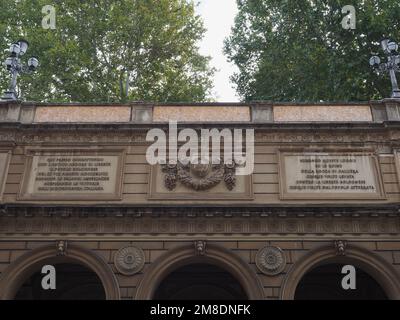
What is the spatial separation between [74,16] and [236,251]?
20079 mm

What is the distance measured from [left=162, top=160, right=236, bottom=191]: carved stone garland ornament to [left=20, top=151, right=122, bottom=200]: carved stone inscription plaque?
5.61 ft

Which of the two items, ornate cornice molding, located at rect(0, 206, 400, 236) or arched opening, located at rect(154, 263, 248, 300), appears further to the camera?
arched opening, located at rect(154, 263, 248, 300)

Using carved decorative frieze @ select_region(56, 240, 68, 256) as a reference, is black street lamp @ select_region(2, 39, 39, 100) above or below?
above

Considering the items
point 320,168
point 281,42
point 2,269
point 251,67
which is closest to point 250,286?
point 320,168

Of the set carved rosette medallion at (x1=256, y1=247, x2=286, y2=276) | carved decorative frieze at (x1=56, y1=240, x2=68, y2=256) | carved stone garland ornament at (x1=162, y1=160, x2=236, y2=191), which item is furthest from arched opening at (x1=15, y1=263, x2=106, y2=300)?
carved rosette medallion at (x1=256, y1=247, x2=286, y2=276)

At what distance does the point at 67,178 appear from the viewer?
50.3 ft

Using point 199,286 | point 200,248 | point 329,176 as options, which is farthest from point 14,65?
point 329,176

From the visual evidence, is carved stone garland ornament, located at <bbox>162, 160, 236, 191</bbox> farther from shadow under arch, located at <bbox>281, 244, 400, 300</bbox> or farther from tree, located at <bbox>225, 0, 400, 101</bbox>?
tree, located at <bbox>225, 0, 400, 101</bbox>

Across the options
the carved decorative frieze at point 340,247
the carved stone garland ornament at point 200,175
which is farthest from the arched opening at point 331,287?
the carved stone garland ornament at point 200,175

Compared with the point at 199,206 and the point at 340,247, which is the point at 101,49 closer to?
the point at 199,206

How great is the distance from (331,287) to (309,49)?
14.3 m

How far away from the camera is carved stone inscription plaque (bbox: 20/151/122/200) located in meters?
15.0
